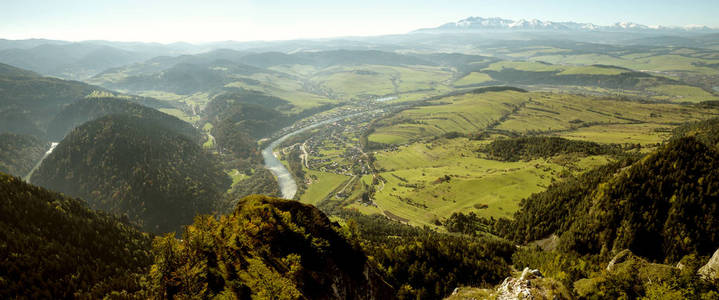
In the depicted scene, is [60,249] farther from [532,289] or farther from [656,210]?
[656,210]

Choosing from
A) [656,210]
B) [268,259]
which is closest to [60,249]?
[268,259]

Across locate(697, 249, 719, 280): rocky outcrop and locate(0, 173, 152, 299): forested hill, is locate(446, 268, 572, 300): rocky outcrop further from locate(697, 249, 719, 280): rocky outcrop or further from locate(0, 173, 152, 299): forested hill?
locate(0, 173, 152, 299): forested hill

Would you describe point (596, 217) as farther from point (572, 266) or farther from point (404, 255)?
point (404, 255)

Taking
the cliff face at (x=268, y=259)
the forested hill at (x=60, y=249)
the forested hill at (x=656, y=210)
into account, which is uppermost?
the cliff face at (x=268, y=259)

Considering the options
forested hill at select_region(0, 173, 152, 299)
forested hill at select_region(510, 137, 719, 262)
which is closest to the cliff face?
forested hill at select_region(0, 173, 152, 299)

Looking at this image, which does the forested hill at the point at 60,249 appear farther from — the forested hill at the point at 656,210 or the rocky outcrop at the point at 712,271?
the forested hill at the point at 656,210

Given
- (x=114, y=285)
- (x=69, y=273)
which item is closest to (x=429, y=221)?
(x=114, y=285)

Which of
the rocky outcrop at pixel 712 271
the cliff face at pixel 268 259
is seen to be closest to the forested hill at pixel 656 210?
the rocky outcrop at pixel 712 271

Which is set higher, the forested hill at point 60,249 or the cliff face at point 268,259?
the cliff face at point 268,259
